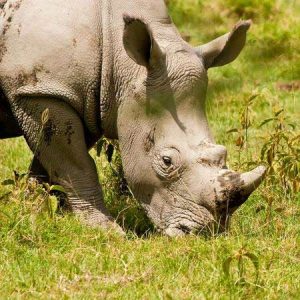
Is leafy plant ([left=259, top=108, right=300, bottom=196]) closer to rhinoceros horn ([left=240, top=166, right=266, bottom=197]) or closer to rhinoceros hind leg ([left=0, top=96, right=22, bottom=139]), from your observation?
rhinoceros horn ([left=240, top=166, right=266, bottom=197])

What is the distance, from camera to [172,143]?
21.6ft

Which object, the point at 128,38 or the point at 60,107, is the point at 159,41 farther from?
the point at 60,107

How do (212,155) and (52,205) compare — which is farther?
(212,155)

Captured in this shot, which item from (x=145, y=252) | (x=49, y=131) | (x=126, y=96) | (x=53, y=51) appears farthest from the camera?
(x=49, y=131)

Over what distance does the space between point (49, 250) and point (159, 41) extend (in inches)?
63.3

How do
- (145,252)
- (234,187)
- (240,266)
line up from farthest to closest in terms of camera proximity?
(234,187) → (145,252) → (240,266)

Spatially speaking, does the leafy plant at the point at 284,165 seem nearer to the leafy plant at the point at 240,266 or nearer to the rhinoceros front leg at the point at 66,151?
the rhinoceros front leg at the point at 66,151

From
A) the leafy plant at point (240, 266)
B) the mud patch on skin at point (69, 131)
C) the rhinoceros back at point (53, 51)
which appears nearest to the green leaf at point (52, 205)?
the mud patch on skin at point (69, 131)

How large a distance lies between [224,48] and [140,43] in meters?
0.72

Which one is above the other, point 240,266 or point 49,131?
point 49,131

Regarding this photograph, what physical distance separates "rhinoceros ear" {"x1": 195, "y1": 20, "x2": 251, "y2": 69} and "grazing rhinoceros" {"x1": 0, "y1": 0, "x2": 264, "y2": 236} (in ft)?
0.09

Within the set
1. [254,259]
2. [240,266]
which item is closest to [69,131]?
[240,266]

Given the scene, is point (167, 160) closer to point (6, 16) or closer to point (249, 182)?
point (249, 182)

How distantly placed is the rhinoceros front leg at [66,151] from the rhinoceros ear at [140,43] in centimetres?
58
